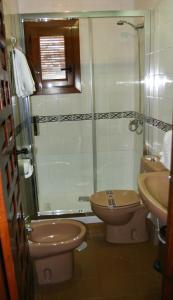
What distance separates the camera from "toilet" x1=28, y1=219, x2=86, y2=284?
70.5 inches

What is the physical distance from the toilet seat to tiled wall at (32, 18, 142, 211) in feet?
2.06

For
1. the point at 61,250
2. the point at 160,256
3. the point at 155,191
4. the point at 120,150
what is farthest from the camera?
the point at 120,150

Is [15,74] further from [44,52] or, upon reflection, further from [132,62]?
[132,62]

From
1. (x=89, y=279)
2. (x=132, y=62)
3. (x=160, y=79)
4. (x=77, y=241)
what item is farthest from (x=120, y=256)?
(x=132, y=62)

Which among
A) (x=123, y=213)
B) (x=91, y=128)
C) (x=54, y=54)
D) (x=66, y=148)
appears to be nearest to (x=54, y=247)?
(x=123, y=213)

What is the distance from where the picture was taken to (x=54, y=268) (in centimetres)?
193

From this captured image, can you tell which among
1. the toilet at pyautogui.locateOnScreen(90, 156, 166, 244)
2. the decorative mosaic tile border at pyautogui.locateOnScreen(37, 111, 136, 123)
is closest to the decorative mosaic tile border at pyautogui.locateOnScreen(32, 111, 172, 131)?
the decorative mosaic tile border at pyautogui.locateOnScreen(37, 111, 136, 123)

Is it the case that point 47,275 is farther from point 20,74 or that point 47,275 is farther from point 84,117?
point 84,117

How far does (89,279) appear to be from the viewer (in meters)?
1.99

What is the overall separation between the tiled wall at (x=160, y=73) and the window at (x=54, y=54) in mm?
791

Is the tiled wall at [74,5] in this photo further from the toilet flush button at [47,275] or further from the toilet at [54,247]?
the toilet flush button at [47,275]

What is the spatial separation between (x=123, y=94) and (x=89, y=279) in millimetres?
1904

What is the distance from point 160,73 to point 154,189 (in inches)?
42.6

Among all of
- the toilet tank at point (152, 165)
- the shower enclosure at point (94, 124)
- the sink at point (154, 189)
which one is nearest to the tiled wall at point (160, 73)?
the toilet tank at point (152, 165)
